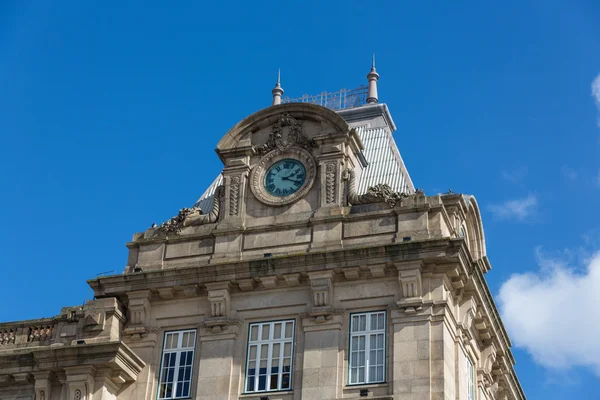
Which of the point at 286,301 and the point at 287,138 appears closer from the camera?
the point at 286,301

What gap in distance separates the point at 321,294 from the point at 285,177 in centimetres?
511

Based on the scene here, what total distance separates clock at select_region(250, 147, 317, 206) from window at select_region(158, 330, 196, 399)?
210 inches

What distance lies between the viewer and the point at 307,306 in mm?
37125

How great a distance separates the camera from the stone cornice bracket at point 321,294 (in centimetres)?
3653

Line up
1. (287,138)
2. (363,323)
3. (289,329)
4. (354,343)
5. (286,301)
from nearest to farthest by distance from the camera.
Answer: (354,343)
(363,323)
(289,329)
(286,301)
(287,138)

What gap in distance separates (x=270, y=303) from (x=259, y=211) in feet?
11.7

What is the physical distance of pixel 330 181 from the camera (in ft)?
128

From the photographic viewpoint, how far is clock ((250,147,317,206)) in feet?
130

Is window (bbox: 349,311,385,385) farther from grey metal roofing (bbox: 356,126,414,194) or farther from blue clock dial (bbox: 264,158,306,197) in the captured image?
grey metal roofing (bbox: 356,126,414,194)

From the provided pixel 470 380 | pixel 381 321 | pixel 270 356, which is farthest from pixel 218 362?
pixel 470 380

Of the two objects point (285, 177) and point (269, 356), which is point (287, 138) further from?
point (269, 356)

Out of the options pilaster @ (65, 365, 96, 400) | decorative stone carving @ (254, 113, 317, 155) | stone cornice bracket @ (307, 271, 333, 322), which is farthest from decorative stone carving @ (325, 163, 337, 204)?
pilaster @ (65, 365, 96, 400)

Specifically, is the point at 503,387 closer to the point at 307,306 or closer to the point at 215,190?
the point at 307,306

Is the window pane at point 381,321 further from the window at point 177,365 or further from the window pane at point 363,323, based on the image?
Result: the window at point 177,365
